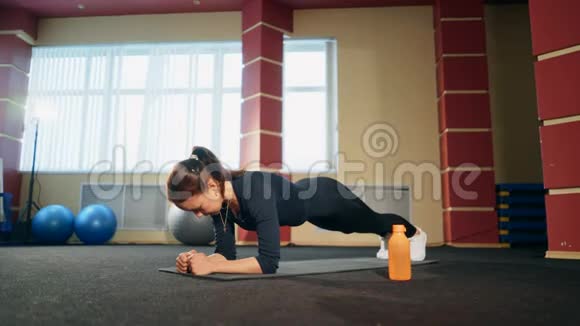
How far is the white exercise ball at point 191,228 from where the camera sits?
443 centimetres

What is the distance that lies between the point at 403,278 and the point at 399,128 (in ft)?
12.2

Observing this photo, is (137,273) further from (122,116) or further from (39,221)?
(122,116)

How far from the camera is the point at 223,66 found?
5527mm

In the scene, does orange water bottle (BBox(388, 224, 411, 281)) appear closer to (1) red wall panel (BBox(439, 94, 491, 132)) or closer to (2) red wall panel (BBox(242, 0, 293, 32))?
(1) red wall panel (BBox(439, 94, 491, 132))

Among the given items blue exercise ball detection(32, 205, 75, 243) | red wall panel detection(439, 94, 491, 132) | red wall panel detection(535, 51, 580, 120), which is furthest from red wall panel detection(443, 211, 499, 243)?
blue exercise ball detection(32, 205, 75, 243)

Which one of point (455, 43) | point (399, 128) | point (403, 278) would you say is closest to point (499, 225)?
point (399, 128)

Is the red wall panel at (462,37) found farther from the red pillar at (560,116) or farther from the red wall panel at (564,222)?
the red wall panel at (564,222)

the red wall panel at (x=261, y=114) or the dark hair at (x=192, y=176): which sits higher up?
the red wall panel at (x=261, y=114)

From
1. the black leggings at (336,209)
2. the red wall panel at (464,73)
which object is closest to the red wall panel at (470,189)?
the red wall panel at (464,73)

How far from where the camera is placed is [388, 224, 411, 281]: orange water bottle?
5.42ft

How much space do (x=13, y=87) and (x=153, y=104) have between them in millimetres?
1743

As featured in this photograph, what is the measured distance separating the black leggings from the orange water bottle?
0.34 meters

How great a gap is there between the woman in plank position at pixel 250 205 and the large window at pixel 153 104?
323 centimetres

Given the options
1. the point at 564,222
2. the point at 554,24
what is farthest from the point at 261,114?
the point at 564,222
